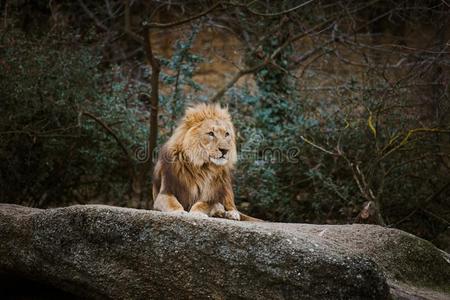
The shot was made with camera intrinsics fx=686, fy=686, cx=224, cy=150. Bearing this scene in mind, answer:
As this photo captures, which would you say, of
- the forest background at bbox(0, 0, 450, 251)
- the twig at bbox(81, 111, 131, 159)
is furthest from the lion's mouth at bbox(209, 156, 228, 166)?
the twig at bbox(81, 111, 131, 159)

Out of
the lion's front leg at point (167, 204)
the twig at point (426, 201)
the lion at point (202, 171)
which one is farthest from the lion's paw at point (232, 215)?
the twig at point (426, 201)

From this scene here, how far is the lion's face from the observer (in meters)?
6.20

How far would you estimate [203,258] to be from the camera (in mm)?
4488

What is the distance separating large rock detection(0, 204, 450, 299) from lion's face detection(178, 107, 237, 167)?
1.15 metres

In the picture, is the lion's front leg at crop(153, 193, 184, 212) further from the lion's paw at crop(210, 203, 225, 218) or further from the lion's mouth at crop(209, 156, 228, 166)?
the lion's mouth at crop(209, 156, 228, 166)

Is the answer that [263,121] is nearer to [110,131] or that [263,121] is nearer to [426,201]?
[110,131]

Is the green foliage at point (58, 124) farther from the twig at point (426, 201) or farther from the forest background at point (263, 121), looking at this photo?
the twig at point (426, 201)

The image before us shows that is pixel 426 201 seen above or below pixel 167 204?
below

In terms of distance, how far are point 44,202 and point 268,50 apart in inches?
167

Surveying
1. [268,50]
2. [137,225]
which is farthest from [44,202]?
[137,225]

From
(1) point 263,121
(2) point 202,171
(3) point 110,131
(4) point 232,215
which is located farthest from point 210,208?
(1) point 263,121

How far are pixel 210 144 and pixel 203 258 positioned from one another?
190 cm

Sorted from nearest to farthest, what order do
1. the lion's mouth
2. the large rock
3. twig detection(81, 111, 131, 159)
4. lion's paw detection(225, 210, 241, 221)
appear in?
the large rock → lion's paw detection(225, 210, 241, 221) → the lion's mouth → twig detection(81, 111, 131, 159)

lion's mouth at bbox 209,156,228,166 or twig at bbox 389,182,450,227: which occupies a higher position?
lion's mouth at bbox 209,156,228,166
